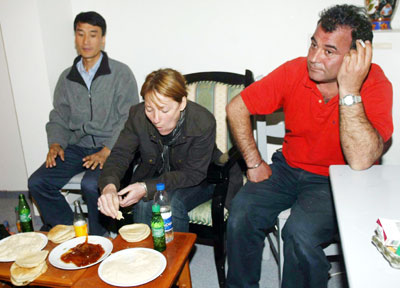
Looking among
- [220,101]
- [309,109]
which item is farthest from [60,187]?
[309,109]

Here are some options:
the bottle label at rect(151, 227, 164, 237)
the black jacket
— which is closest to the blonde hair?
the black jacket

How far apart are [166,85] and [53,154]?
3.64ft

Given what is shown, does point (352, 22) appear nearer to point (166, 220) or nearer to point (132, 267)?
point (166, 220)

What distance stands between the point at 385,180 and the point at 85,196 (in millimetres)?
1739

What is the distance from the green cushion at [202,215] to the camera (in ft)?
6.40

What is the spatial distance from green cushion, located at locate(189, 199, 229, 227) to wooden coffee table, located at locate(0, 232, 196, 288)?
326mm

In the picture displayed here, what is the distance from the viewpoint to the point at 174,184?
76.3 inches

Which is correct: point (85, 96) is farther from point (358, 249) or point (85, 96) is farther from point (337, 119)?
point (358, 249)

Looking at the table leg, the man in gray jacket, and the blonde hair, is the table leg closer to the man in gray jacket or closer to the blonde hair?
the blonde hair

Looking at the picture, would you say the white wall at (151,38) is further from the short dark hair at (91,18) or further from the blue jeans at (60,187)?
the blue jeans at (60,187)

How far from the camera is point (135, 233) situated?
1.62 m

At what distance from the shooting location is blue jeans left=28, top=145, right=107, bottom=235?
7.75ft

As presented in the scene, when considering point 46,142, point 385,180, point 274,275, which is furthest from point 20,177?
point 385,180

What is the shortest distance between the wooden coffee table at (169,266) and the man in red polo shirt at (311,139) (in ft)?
0.90
